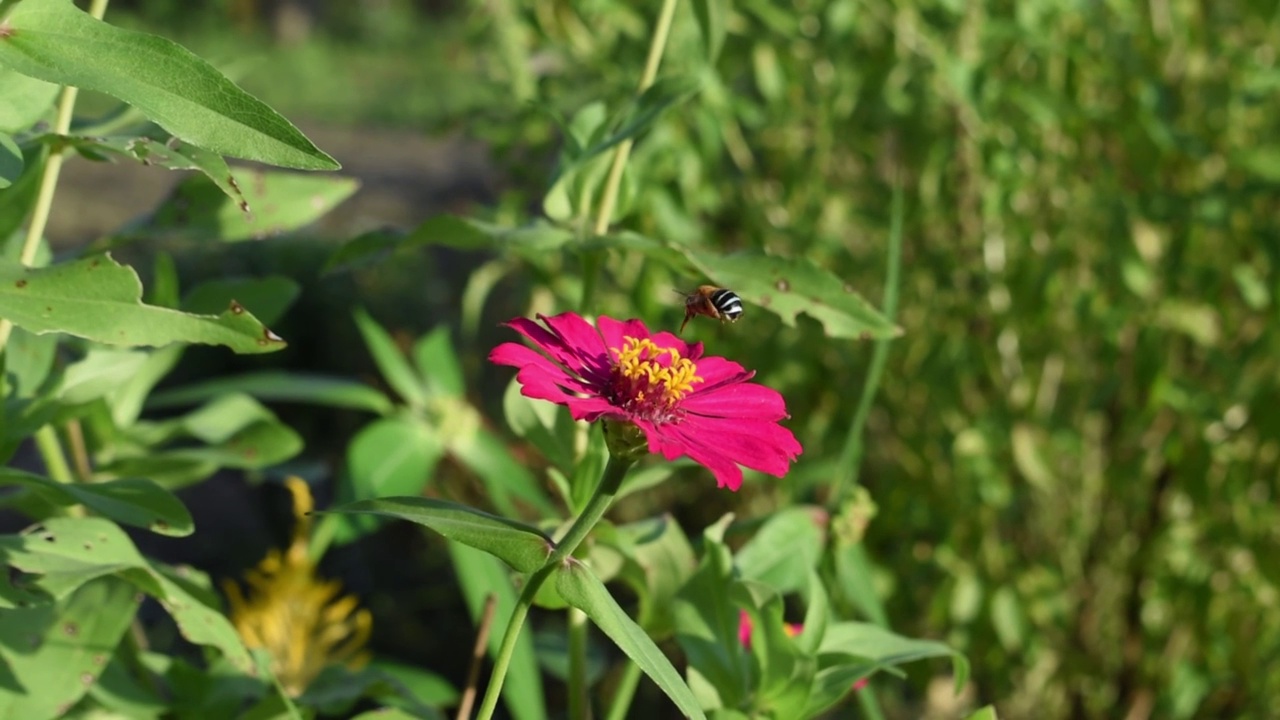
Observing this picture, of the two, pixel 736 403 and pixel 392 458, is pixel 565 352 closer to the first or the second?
pixel 736 403

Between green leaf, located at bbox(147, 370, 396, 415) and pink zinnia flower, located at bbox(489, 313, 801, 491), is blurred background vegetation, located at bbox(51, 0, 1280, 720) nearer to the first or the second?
green leaf, located at bbox(147, 370, 396, 415)

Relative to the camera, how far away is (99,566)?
639mm

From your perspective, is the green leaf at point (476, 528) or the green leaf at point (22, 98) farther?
the green leaf at point (22, 98)

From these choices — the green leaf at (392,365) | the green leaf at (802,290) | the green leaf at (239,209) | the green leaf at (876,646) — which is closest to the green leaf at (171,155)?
the green leaf at (239,209)

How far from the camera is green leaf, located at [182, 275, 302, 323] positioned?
2.71 ft

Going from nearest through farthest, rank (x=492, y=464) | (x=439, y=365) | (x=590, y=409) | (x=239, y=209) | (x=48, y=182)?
(x=590, y=409) < (x=48, y=182) < (x=239, y=209) < (x=492, y=464) < (x=439, y=365)

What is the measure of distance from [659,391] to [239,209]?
36 cm

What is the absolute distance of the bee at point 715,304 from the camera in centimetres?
69

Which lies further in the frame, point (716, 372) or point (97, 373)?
point (97, 373)

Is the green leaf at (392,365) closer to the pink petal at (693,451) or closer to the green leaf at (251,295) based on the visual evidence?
the green leaf at (251,295)

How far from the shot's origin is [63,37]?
21.2 inches

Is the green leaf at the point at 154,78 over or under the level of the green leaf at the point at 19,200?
over

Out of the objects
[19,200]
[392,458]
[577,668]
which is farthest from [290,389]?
[577,668]

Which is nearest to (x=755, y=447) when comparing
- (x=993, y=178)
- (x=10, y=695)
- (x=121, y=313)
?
(x=121, y=313)
